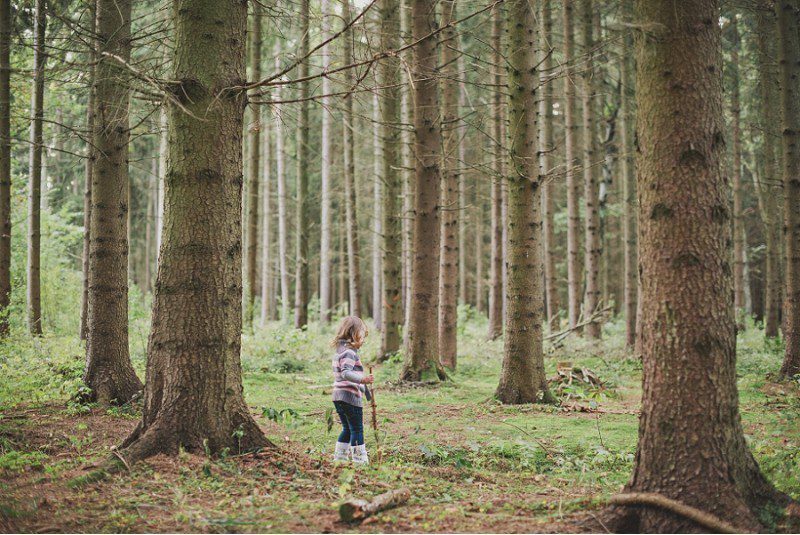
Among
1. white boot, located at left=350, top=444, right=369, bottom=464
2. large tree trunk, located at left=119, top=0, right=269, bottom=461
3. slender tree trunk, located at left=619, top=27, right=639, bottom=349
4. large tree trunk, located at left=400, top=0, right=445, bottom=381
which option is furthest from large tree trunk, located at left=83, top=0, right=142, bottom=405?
slender tree trunk, located at left=619, top=27, right=639, bottom=349

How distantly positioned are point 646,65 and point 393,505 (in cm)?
341

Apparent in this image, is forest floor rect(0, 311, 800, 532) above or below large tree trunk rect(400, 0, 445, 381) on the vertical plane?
below

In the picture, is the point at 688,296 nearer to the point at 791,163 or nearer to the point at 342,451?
the point at 342,451

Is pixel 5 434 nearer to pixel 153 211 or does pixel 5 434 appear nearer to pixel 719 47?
pixel 719 47

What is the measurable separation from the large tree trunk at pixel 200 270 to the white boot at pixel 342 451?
899mm

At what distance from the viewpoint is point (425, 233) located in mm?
→ 11156

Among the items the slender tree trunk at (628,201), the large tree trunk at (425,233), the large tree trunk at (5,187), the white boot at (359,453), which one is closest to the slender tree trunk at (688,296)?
the white boot at (359,453)

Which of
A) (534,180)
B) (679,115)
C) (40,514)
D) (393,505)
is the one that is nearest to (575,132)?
(534,180)

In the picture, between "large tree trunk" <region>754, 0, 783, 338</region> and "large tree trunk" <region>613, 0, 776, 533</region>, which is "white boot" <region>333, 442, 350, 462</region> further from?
"large tree trunk" <region>754, 0, 783, 338</region>

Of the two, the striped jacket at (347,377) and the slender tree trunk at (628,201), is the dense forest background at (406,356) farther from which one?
the slender tree trunk at (628,201)

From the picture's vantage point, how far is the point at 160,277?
16.7 feet

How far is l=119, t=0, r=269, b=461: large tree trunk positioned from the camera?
4969mm

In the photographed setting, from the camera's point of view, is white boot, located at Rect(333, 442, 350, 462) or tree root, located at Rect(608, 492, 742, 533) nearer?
tree root, located at Rect(608, 492, 742, 533)

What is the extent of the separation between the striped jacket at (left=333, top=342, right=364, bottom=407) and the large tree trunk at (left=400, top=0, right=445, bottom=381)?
482 cm
